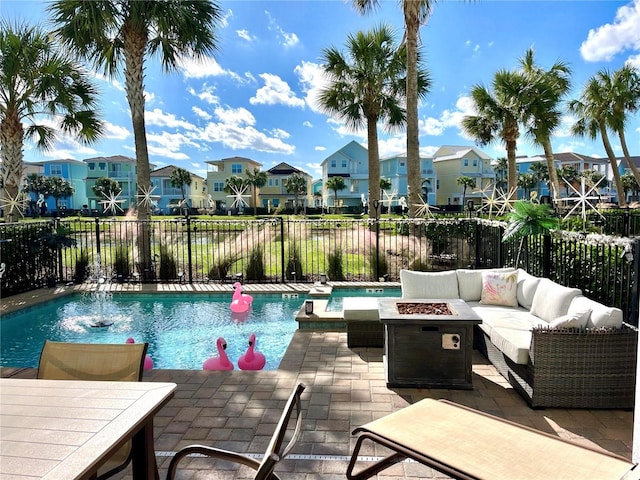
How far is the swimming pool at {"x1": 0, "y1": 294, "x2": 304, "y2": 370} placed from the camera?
6000mm

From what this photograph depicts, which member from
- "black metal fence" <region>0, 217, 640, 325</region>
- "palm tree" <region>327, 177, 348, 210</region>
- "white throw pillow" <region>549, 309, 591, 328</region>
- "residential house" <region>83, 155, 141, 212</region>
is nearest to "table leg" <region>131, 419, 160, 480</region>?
"white throw pillow" <region>549, 309, 591, 328</region>

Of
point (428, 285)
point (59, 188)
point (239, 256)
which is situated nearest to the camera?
point (428, 285)

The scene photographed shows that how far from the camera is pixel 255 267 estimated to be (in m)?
9.80

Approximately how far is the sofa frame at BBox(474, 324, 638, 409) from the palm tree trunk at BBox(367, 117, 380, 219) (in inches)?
440

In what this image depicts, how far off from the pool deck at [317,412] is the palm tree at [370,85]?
1026 cm

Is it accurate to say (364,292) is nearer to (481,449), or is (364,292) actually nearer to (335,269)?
(335,269)

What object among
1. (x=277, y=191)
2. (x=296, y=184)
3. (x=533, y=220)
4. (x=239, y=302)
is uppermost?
(x=296, y=184)

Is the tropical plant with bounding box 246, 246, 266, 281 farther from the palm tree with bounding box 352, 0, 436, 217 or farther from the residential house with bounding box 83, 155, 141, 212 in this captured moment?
the residential house with bounding box 83, 155, 141, 212

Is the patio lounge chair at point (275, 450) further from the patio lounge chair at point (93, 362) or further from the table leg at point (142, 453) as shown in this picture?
the patio lounge chair at point (93, 362)

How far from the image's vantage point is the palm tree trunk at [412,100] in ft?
34.4

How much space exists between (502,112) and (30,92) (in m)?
15.4

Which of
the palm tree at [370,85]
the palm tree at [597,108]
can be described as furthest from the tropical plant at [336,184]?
the palm tree at [370,85]

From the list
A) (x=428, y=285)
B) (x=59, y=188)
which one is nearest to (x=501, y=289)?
(x=428, y=285)

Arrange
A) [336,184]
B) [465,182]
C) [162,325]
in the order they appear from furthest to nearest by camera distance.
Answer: [465,182] → [336,184] → [162,325]
